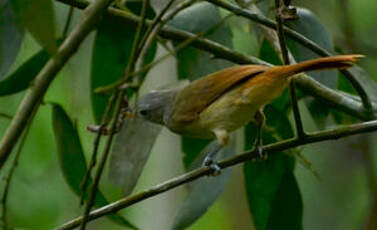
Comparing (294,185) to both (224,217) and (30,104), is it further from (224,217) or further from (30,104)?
(224,217)

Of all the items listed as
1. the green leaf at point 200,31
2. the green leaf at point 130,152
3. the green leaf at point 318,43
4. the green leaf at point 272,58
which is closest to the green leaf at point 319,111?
the green leaf at point 318,43

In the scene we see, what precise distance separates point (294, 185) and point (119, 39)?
81 centimetres

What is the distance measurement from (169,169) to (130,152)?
2545mm

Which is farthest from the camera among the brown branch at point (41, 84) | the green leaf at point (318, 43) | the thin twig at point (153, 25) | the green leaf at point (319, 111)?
the green leaf at point (319, 111)

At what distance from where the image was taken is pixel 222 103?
260 centimetres

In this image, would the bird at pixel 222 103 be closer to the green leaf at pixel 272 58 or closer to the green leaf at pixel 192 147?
the green leaf at pixel 192 147

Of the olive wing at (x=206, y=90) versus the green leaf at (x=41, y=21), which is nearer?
the green leaf at (x=41, y=21)

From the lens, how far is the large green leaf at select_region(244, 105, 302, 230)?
259cm

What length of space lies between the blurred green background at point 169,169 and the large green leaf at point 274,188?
554 millimetres

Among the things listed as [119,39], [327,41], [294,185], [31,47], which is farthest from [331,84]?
[31,47]

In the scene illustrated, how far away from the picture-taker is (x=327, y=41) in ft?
8.60

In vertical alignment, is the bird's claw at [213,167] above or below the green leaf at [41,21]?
below

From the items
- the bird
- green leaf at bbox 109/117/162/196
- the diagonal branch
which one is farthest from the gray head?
the diagonal branch

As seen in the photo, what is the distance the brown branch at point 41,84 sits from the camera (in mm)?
1165
